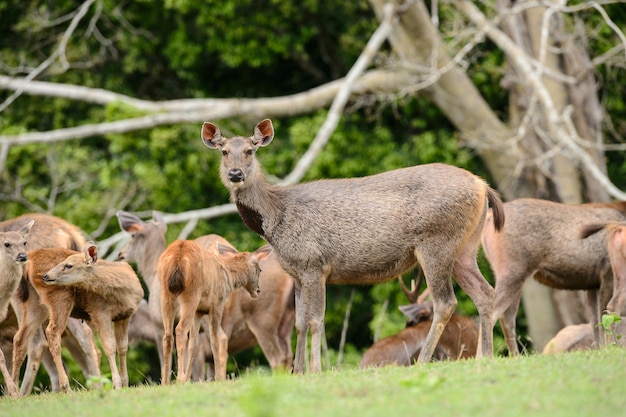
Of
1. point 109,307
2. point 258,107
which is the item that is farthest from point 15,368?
point 258,107

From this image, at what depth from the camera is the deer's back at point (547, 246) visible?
518 inches

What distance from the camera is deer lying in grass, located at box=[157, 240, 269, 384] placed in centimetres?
1044

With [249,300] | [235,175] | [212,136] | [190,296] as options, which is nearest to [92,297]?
[190,296]

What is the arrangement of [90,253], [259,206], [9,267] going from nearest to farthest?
[9,267] < [90,253] < [259,206]

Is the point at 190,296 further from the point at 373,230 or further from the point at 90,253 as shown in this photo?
the point at 373,230

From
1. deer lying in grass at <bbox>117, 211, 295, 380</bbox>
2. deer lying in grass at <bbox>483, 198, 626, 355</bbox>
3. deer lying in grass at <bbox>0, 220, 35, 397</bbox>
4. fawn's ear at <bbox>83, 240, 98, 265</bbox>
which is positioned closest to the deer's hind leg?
deer lying in grass at <bbox>483, 198, 626, 355</bbox>

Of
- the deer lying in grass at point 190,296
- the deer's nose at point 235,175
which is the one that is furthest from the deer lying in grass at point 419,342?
the deer's nose at point 235,175

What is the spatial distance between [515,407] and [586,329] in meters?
6.77

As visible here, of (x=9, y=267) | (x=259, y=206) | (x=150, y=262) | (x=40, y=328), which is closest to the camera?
(x=9, y=267)

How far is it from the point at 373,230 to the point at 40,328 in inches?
134

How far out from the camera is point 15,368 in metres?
10.6

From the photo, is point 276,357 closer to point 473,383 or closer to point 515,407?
point 473,383

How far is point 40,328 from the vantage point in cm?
1122

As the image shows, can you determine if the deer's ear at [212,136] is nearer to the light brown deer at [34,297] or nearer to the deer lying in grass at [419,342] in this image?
the light brown deer at [34,297]
